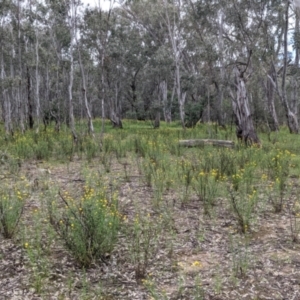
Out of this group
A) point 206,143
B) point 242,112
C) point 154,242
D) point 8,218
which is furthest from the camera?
point 242,112

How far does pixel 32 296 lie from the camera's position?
3.82 metres

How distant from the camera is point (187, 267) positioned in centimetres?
438

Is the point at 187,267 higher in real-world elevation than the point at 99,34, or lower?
lower

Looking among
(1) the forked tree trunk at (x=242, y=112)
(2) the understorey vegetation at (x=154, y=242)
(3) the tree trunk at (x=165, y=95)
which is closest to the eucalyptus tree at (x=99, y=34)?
(3) the tree trunk at (x=165, y=95)

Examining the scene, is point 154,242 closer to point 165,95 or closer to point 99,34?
Answer: point 99,34

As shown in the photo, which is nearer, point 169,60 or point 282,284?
point 282,284

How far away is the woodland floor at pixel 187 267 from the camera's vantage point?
Answer: 387 centimetres

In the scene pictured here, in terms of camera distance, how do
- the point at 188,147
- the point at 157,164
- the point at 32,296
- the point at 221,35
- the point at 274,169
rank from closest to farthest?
the point at 32,296 → the point at 274,169 → the point at 157,164 → the point at 188,147 → the point at 221,35

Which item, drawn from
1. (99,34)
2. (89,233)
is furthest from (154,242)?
(99,34)

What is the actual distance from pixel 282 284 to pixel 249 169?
3862mm

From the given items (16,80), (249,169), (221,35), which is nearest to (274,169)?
(249,169)

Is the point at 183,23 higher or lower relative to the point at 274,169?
higher

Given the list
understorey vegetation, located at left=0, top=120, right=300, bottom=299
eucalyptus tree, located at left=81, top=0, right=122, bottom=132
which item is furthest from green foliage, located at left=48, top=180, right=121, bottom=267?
eucalyptus tree, located at left=81, top=0, right=122, bottom=132

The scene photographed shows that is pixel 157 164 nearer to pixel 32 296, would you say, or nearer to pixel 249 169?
pixel 249 169
